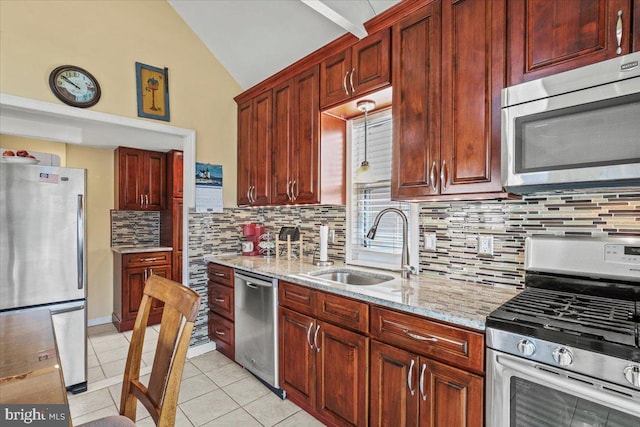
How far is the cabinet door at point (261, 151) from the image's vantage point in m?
2.97

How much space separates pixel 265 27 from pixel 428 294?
2411 millimetres

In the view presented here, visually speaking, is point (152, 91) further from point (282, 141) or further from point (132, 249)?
point (132, 249)

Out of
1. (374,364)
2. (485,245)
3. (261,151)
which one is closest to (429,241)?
(485,245)

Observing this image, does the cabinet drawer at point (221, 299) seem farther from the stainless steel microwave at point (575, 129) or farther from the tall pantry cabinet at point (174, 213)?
the stainless steel microwave at point (575, 129)

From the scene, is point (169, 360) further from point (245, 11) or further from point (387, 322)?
point (245, 11)

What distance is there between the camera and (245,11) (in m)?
2.64

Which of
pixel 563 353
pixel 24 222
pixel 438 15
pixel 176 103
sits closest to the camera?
pixel 563 353

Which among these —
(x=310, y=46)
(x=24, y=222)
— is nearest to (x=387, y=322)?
(x=310, y=46)

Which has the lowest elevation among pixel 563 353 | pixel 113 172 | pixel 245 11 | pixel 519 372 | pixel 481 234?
pixel 519 372

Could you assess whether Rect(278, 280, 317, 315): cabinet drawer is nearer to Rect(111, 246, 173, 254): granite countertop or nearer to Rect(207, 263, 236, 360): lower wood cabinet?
Rect(207, 263, 236, 360): lower wood cabinet

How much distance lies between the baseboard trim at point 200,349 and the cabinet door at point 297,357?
115cm

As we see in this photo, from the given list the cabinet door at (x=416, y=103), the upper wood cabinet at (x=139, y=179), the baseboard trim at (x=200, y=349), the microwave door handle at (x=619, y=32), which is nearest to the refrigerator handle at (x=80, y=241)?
the baseboard trim at (x=200, y=349)

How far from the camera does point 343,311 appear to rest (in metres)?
1.80

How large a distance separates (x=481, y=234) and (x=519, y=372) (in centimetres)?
88
